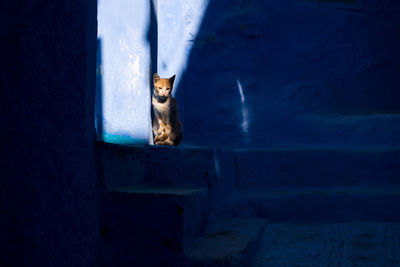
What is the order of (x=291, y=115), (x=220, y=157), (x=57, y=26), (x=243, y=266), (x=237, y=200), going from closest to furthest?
(x=57, y=26) < (x=243, y=266) < (x=220, y=157) < (x=237, y=200) < (x=291, y=115)

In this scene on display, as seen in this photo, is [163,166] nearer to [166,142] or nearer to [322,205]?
[166,142]

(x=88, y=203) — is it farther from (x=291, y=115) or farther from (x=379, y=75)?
Result: (x=379, y=75)

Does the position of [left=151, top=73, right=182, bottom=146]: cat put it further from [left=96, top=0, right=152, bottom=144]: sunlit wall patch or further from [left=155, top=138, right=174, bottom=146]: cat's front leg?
[left=96, top=0, right=152, bottom=144]: sunlit wall patch

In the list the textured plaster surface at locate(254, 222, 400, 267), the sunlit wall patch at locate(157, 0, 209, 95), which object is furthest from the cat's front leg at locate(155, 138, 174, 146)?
the sunlit wall patch at locate(157, 0, 209, 95)

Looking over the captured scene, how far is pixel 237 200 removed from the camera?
229cm

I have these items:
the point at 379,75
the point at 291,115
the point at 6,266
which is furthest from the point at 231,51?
the point at 6,266

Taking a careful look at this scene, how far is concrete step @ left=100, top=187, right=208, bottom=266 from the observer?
1301 millimetres

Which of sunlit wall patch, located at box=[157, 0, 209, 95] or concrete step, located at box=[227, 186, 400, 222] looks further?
sunlit wall patch, located at box=[157, 0, 209, 95]

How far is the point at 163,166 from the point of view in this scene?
5.60 feet

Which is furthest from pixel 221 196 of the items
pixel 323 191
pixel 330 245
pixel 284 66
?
pixel 284 66

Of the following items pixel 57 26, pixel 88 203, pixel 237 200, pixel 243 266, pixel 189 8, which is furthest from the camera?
pixel 189 8

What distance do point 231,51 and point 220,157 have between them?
162 cm

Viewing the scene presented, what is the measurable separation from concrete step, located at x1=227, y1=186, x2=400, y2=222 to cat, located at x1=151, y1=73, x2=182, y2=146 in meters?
0.65

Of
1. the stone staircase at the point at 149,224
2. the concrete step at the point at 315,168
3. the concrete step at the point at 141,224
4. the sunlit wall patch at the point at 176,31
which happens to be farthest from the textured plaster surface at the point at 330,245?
the sunlit wall patch at the point at 176,31
